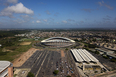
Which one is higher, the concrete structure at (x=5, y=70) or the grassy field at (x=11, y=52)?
the concrete structure at (x=5, y=70)

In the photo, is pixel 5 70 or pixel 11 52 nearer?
pixel 5 70

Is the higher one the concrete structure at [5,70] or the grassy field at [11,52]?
the concrete structure at [5,70]

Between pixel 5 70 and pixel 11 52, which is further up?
pixel 5 70

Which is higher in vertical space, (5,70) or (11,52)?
(5,70)

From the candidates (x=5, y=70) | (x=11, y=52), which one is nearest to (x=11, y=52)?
(x=11, y=52)

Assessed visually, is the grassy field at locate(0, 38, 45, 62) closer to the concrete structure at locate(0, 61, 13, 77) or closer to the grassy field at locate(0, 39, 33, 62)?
the grassy field at locate(0, 39, 33, 62)

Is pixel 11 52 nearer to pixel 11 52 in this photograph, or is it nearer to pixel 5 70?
pixel 11 52

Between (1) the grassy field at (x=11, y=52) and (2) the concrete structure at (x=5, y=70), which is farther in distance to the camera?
(1) the grassy field at (x=11, y=52)

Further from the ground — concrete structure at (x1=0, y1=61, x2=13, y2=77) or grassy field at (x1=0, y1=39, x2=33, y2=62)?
concrete structure at (x1=0, y1=61, x2=13, y2=77)

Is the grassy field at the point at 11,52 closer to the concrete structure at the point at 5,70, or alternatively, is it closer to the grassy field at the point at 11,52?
the grassy field at the point at 11,52

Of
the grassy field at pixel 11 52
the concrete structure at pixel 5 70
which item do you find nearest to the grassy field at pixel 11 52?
the grassy field at pixel 11 52

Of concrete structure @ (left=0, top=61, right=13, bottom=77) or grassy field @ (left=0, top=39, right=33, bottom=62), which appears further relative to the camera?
grassy field @ (left=0, top=39, right=33, bottom=62)

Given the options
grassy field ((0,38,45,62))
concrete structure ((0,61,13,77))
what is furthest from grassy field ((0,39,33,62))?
concrete structure ((0,61,13,77))

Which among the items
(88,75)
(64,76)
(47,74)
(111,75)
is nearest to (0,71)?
(47,74)
